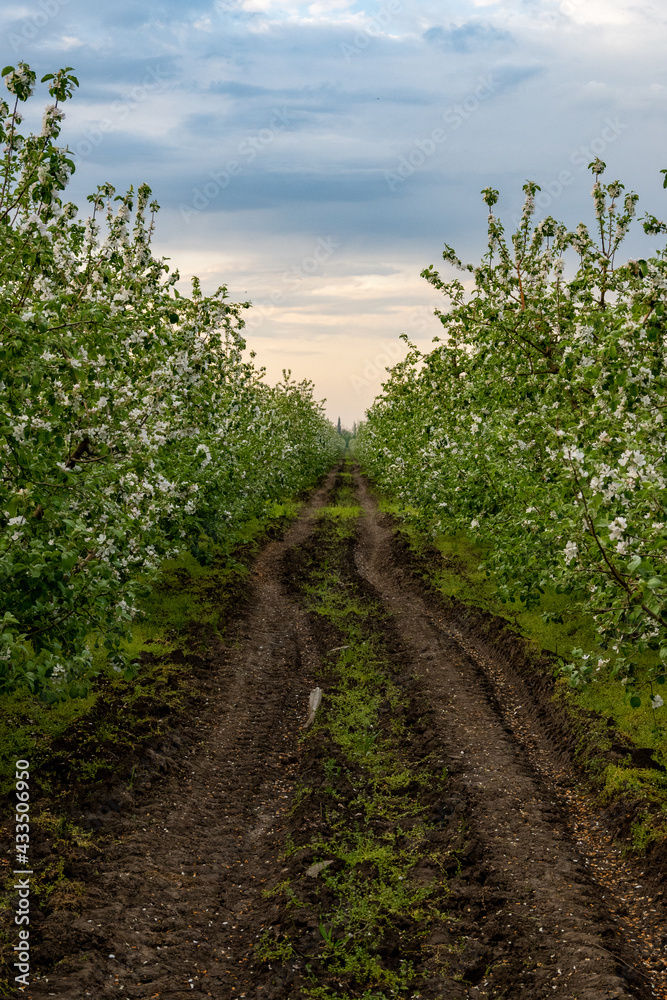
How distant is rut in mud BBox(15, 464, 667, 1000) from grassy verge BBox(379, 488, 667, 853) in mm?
574

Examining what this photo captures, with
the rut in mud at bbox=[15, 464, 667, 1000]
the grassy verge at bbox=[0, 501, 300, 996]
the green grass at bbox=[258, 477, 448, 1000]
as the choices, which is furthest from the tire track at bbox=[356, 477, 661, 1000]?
the grassy verge at bbox=[0, 501, 300, 996]

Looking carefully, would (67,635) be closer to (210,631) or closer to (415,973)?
(415,973)

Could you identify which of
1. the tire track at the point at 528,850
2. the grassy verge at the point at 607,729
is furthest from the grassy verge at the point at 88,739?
the grassy verge at the point at 607,729

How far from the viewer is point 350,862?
26.8 ft

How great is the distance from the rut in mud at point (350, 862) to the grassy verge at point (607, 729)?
574 mm

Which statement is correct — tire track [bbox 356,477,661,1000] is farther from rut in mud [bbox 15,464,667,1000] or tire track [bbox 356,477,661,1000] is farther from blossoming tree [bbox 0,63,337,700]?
blossoming tree [bbox 0,63,337,700]

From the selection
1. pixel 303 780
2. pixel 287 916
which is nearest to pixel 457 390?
pixel 303 780

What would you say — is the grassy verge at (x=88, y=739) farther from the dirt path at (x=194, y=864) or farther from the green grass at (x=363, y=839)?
the green grass at (x=363, y=839)

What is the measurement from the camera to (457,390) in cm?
1903

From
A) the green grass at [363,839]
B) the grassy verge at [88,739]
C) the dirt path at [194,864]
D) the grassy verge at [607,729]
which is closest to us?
the dirt path at [194,864]

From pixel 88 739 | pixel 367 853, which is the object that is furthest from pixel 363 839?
pixel 88 739

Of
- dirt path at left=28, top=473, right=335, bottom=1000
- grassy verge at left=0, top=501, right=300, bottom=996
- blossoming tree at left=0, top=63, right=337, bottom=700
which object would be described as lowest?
dirt path at left=28, top=473, right=335, bottom=1000

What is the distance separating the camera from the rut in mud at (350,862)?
6.48m

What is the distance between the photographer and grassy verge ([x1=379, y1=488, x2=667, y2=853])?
29.0ft
